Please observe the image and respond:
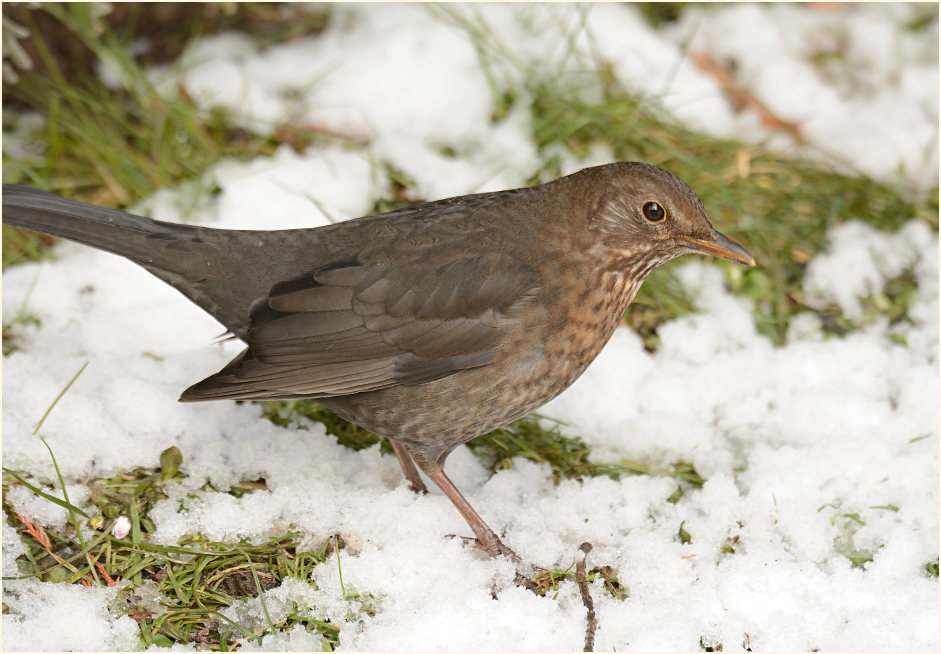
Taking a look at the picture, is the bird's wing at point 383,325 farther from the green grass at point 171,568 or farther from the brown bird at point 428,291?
the green grass at point 171,568

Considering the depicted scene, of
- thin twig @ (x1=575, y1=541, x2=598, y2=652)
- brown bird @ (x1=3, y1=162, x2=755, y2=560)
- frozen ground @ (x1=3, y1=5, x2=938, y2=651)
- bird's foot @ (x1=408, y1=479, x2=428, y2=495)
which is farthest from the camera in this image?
bird's foot @ (x1=408, y1=479, x2=428, y2=495)

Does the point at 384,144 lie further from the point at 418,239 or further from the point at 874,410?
the point at 874,410

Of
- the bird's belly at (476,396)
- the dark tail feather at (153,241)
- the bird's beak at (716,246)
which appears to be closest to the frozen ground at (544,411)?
the bird's belly at (476,396)

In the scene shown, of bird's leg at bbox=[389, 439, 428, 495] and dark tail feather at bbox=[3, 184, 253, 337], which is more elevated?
dark tail feather at bbox=[3, 184, 253, 337]

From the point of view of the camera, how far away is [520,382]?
338 cm

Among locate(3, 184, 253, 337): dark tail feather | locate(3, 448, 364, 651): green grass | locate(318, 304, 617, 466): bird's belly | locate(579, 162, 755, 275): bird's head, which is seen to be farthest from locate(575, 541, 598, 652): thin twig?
locate(3, 184, 253, 337): dark tail feather

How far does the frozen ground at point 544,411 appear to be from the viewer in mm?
3285

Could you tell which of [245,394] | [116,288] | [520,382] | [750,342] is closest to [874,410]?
[750,342]

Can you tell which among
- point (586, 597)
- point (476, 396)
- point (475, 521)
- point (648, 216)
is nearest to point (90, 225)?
point (476, 396)

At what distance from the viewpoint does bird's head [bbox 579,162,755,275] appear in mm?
3512

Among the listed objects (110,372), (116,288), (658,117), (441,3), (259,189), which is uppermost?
(441,3)

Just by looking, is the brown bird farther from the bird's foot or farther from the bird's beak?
the bird's foot

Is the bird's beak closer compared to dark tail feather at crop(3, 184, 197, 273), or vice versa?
dark tail feather at crop(3, 184, 197, 273)

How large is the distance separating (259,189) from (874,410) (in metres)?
3.21
